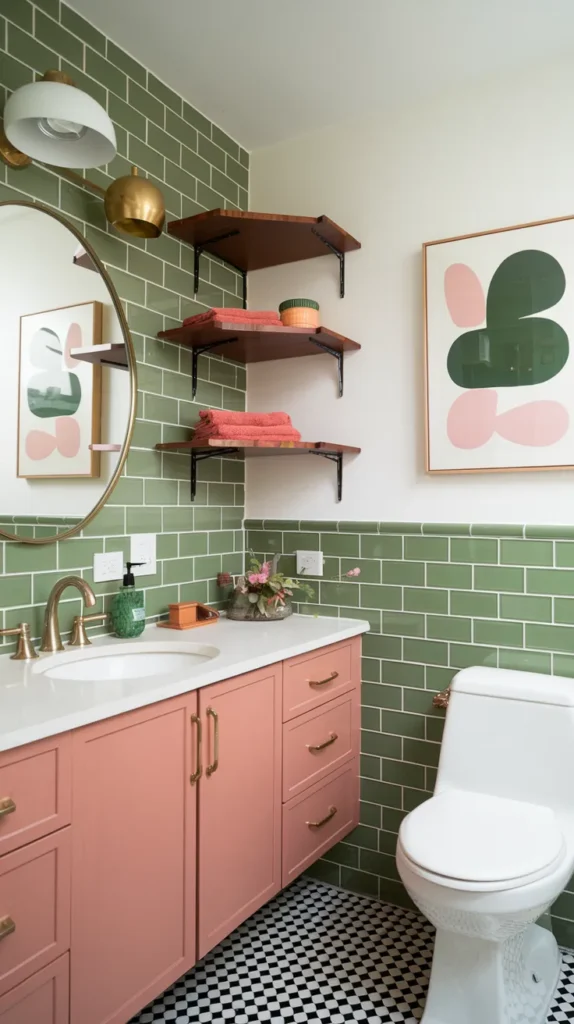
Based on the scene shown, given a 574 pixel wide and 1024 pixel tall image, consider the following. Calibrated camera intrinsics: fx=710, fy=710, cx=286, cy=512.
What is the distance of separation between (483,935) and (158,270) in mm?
2078

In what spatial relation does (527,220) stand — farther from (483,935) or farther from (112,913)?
(112,913)

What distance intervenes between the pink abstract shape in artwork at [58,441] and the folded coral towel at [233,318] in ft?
1.74

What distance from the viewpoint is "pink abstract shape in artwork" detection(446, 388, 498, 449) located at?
2236 millimetres

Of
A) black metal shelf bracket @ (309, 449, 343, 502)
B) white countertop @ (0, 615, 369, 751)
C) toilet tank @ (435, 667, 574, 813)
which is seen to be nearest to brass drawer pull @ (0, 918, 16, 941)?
white countertop @ (0, 615, 369, 751)

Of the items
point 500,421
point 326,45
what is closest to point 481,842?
point 500,421

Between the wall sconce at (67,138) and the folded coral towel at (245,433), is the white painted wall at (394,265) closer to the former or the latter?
the folded coral towel at (245,433)

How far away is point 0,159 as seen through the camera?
5.79ft

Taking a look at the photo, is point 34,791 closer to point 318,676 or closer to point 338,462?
point 318,676

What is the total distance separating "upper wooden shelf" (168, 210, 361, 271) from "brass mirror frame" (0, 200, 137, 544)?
1.33ft

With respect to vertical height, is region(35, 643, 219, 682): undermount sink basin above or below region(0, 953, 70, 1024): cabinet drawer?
above

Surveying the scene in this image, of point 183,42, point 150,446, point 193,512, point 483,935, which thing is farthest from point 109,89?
point 483,935

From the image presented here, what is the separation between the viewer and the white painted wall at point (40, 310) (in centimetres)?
178

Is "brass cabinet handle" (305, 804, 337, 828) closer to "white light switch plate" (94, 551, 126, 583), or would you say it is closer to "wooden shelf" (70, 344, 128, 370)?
"white light switch plate" (94, 551, 126, 583)

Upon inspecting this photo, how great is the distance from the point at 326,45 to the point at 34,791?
2.20 m
